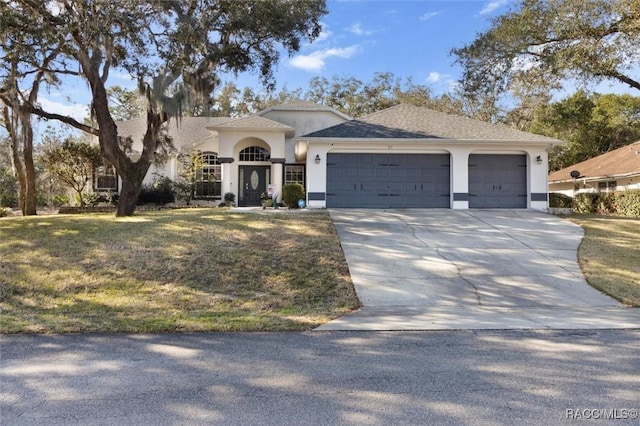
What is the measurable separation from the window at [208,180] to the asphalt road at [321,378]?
54.1ft

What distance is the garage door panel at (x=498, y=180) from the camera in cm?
1778

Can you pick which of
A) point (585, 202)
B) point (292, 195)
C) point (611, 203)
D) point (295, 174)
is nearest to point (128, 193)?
point (292, 195)

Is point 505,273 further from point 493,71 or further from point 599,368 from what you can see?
point 493,71

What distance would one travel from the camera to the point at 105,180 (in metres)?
22.4

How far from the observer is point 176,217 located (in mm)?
13953

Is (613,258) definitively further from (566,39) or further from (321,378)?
(321,378)

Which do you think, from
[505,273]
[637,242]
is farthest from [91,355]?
[637,242]

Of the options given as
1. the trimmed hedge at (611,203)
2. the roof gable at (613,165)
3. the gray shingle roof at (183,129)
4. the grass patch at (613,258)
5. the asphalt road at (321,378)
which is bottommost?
Answer: the asphalt road at (321,378)

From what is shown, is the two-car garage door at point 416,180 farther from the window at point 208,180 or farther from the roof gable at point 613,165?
the roof gable at point 613,165

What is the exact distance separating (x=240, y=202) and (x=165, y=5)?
1057cm

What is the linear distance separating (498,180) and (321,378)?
15818 millimetres
